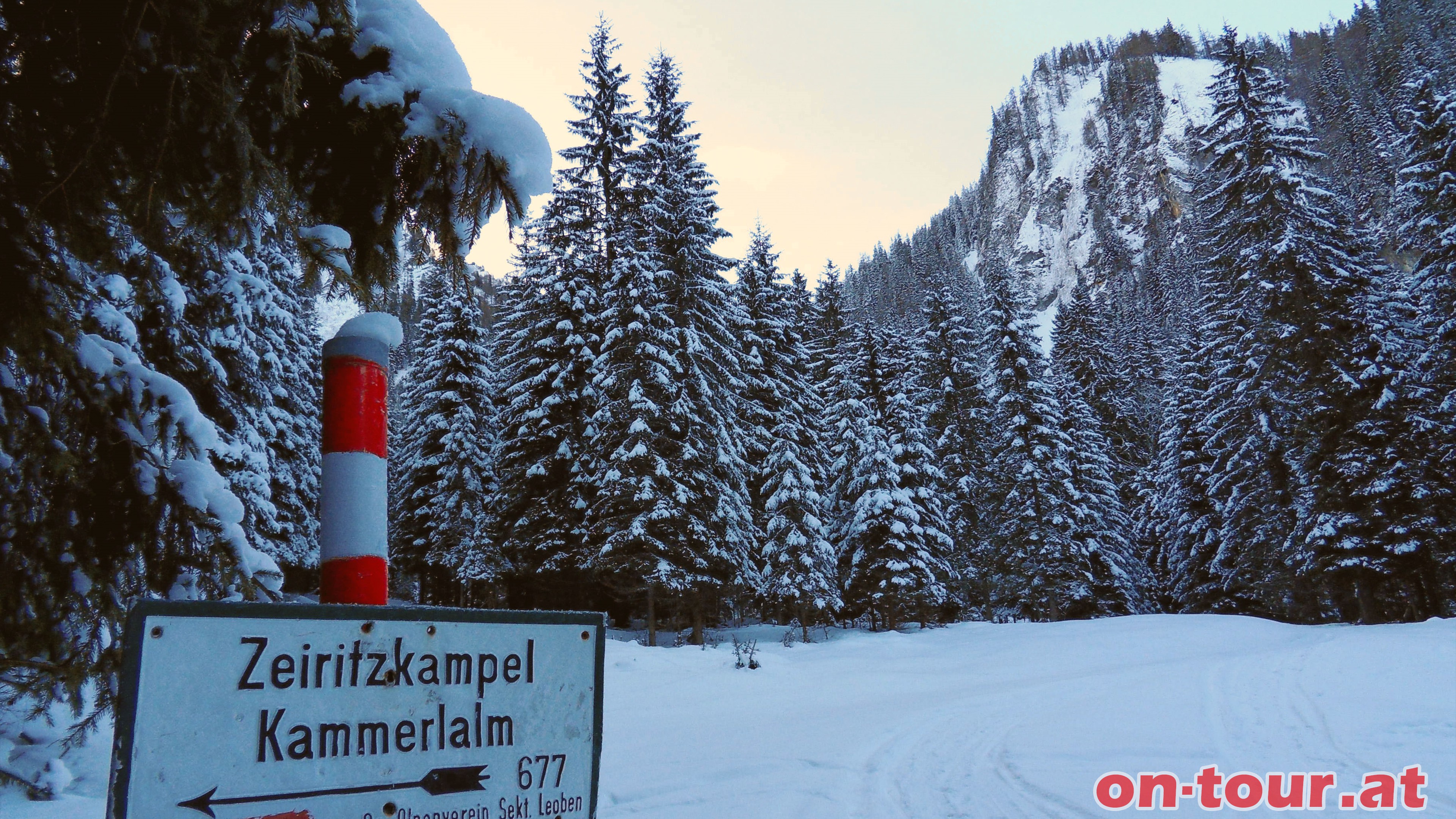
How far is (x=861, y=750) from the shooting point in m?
7.96

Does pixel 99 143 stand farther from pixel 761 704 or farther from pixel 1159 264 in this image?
pixel 1159 264

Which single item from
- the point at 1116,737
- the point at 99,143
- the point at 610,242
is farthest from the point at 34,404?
the point at 610,242

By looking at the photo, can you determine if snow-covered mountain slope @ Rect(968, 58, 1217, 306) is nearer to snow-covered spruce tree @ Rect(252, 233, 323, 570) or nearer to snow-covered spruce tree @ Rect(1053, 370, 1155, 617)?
snow-covered spruce tree @ Rect(1053, 370, 1155, 617)

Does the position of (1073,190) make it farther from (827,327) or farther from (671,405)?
(671,405)

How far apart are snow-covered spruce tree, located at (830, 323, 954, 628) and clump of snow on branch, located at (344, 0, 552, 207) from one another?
2321 centimetres

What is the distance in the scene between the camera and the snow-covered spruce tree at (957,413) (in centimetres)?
3356

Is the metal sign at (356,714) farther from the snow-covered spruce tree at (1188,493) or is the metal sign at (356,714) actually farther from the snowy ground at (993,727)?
the snow-covered spruce tree at (1188,493)

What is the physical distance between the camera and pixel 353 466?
6.42 feet

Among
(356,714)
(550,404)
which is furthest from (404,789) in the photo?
(550,404)

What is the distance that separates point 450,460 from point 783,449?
41.3 feet

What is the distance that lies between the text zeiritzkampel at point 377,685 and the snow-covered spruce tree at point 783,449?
2162cm

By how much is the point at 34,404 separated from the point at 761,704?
10046mm

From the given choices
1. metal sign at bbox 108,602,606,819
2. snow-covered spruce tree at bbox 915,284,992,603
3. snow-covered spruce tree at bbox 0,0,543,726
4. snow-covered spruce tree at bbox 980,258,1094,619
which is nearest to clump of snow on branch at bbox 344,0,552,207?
snow-covered spruce tree at bbox 0,0,543,726

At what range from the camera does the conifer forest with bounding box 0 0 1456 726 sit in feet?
9.27
